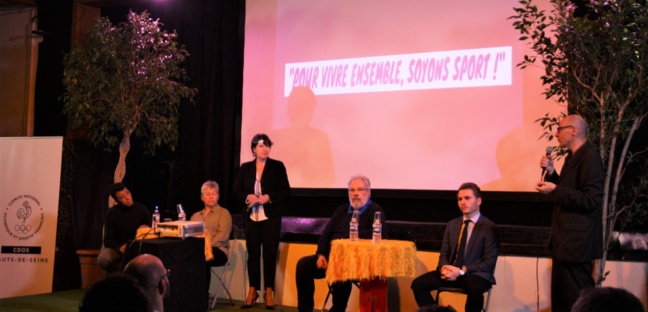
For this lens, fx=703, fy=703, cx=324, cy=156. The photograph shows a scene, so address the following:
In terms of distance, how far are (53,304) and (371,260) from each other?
3329 millimetres

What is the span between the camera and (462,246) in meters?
5.36

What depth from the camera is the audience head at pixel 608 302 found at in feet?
5.93

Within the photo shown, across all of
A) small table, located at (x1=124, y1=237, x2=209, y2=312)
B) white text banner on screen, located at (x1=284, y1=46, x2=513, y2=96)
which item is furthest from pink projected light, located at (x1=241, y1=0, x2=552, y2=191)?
small table, located at (x1=124, y1=237, x2=209, y2=312)

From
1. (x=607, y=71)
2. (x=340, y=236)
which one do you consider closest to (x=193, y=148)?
(x=340, y=236)

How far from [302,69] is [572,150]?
3.57m

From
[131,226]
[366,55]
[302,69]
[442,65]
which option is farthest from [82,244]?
[442,65]

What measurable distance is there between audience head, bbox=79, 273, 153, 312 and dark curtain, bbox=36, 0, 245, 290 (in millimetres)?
5876

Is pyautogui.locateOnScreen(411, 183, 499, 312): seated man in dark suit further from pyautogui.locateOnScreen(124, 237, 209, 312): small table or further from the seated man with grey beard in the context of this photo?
the seated man with grey beard

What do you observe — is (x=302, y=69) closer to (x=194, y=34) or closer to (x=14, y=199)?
(x=194, y=34)

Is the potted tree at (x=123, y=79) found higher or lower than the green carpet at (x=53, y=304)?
higher

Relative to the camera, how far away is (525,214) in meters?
6.38

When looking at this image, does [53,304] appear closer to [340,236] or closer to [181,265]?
[181,265]

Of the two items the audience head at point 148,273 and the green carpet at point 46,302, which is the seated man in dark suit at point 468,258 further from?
the green carpet at point 46,302

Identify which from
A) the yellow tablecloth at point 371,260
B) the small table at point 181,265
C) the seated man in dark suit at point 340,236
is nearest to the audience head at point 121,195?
the small table at point 181,265
